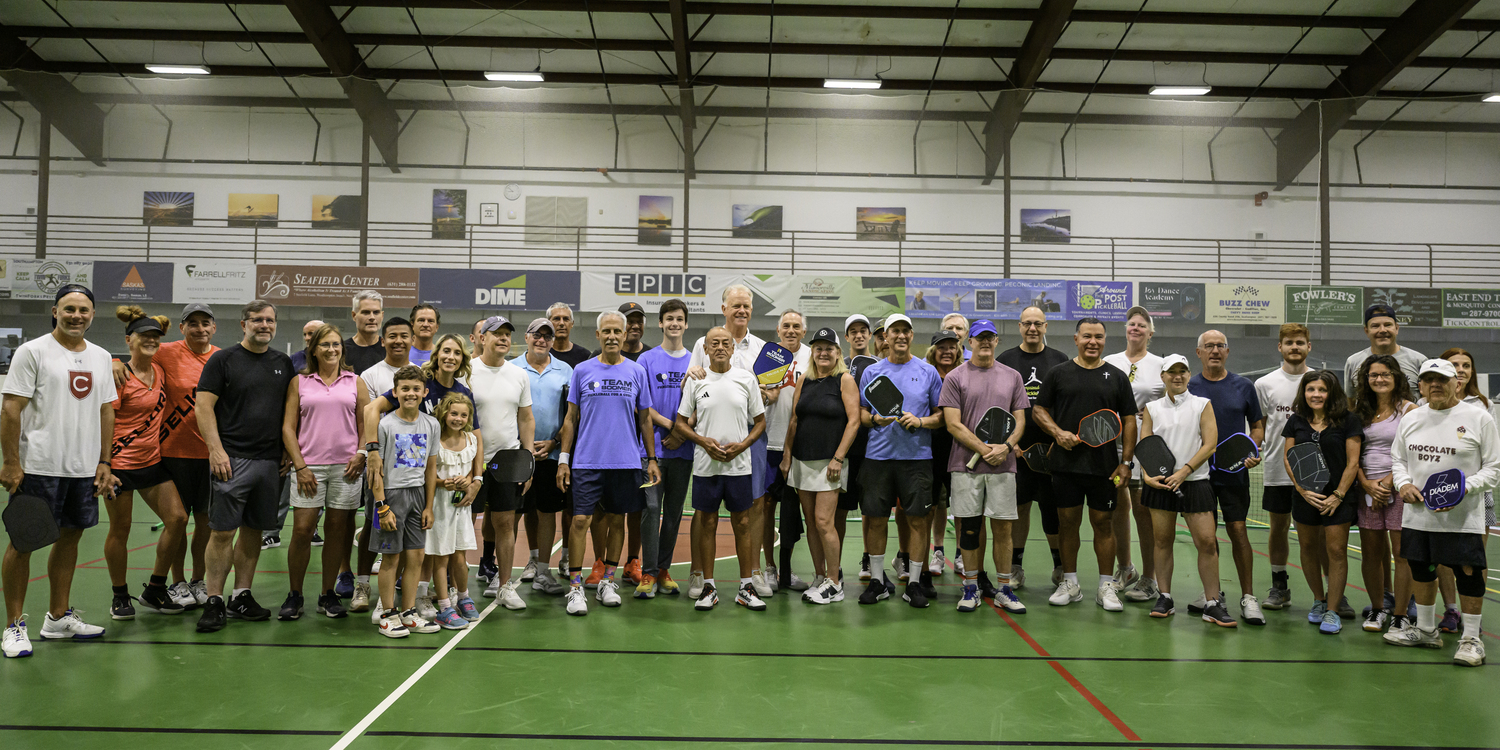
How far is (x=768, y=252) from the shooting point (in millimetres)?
18281

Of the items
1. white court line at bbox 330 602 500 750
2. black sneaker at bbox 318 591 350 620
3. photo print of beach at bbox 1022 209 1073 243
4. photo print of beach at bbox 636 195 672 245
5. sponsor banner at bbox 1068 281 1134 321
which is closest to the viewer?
white court line at bbox 330 602 500 750

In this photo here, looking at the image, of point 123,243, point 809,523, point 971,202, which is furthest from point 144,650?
point 971,202

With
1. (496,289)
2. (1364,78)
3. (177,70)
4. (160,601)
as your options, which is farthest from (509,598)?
(1364,78)

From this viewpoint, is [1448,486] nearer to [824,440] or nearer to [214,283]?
[824,440]

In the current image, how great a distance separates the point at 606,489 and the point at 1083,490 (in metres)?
3.33

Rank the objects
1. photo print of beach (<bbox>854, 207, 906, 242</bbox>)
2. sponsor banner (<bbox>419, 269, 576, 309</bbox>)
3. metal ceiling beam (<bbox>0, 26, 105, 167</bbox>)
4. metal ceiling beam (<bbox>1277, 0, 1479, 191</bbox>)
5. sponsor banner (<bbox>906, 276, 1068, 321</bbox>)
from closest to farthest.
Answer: metal ceiling beam (<bbox>0, 26, 105, 167</bbox>), metal ceiling beam (<bbox>1277, 0, 1479, 191</bbox>), sponsor banner (<bbox>419, 269, 576, 309</bbox>), sponsor banner (<bbox>906, 276, 1068, 321</bbox>), photo print of beach (<bbox>854, 207, 906, 242</bbox>)

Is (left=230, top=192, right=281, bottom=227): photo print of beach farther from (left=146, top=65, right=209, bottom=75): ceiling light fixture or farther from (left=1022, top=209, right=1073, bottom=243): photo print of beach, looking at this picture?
(left=1022, top=209, right=1073, bottom=243): photo print of beach

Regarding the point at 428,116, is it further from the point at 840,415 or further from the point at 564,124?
the point at 840,415

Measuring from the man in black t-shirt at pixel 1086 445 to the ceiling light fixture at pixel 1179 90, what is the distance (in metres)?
12.7

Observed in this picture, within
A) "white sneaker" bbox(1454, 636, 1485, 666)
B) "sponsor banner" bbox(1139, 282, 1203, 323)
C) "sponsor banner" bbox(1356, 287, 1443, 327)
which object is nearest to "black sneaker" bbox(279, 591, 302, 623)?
"white sneaker" bbox(1454, 636, 1485, 666)

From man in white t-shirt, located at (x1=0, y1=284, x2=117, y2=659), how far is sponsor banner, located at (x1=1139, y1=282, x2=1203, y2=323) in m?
16.7

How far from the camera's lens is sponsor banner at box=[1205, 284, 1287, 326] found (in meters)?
15.8

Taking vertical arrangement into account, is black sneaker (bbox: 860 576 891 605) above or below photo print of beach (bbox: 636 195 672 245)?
below

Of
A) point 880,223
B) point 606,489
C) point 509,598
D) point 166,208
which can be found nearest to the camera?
point 509,598
